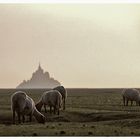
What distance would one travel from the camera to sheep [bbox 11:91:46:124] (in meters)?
16.4

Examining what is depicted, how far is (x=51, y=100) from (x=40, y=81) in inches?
54.4

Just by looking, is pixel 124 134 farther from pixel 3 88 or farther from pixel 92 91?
pixel 3 88

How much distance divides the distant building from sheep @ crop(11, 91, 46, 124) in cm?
29

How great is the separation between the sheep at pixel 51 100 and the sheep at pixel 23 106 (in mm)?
207

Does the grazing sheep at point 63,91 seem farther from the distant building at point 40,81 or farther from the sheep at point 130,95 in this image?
the sheep at point 130,95

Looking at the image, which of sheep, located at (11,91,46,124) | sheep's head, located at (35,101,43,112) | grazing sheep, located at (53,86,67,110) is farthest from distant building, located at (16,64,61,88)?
sheep's head, located at (35,101,43,112)

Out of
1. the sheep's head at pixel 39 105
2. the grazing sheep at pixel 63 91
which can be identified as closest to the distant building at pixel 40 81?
the grazing sheep at pixel 63 91

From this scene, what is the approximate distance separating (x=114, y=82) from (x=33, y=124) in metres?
2.45

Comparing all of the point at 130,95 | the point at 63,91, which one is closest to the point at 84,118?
the point at 63,91

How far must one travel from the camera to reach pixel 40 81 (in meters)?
16.2

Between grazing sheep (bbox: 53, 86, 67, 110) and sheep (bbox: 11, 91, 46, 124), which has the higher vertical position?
grazing sheep (bbox: 53, 86, 67, 110)

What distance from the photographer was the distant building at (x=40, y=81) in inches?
632

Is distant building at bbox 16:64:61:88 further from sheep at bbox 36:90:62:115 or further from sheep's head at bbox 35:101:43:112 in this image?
sheep's head at bbox 35:101:43:112

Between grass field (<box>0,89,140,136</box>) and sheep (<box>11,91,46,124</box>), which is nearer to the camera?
grass field (<box>0,89,140,136</box>)
